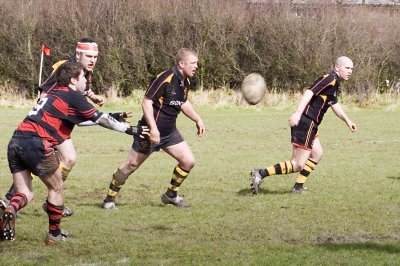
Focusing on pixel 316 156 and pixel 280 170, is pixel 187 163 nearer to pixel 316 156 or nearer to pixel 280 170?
pixel 280 170

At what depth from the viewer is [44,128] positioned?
26.0 ft

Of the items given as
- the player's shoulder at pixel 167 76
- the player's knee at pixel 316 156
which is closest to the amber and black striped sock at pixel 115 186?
the player's shoulder at pixel 167 76

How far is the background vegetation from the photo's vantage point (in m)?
32.2

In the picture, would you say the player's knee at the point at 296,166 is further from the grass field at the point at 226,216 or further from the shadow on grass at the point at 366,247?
the shadow on grass at the point at 366,247

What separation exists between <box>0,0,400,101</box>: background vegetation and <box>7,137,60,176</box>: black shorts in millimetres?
24645

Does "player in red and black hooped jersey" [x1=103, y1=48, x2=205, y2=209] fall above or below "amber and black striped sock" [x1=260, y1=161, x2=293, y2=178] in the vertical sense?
above

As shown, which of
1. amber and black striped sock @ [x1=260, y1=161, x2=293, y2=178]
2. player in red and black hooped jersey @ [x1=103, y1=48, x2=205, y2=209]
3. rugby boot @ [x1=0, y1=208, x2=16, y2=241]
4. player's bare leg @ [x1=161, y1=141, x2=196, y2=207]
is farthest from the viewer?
amber and black striped sock @ [x1=260, y1=161, x2=293, y2=178]

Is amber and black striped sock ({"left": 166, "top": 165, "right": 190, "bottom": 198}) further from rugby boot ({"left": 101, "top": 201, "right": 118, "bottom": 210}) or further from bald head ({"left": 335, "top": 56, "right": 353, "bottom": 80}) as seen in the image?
bald head ({"left": 335, "top": 56, "right": 353, "bottom": 80})

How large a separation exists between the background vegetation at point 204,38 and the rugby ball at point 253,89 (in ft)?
19.5

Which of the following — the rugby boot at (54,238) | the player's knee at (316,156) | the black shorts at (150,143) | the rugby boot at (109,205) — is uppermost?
the black shorts at (150,143)

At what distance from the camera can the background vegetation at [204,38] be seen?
105 ft

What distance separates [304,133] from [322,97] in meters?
0.56

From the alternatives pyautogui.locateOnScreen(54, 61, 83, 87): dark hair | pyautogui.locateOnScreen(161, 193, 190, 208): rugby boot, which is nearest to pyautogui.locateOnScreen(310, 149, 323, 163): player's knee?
pyautogui.locateOnScreen(161, 193, 190, 208): rugby boot

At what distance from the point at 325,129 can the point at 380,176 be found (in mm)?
9605
